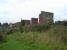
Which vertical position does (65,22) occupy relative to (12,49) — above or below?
above

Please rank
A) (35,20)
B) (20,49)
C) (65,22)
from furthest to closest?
1. (35,20)
2. (65,22)
3. (20,49)

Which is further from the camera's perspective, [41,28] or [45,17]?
[45,17]

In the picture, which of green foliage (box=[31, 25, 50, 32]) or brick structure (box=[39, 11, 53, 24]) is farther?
brick structure (box=[39, 11, 53, 24])

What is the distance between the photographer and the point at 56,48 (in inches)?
582

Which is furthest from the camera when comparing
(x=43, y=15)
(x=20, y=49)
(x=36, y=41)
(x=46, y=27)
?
(x=43, y=15)

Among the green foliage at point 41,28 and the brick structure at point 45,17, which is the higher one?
the brick structure at point 45,17

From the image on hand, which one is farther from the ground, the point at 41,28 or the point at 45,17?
the point at 45,17

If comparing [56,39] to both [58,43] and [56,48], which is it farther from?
[56,48]

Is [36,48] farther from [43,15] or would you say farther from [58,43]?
[43,15]

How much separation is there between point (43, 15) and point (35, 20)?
5603mm

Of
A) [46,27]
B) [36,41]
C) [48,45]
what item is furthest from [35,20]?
[48,45]

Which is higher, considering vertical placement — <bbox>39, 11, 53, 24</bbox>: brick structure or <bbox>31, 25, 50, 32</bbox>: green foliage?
<bbox>39, 11, 53, 24</bbox>: brick structure

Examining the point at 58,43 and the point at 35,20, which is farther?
the point at 35,20

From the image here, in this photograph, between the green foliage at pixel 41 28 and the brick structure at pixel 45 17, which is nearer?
the green foliage at pixel 41 28
